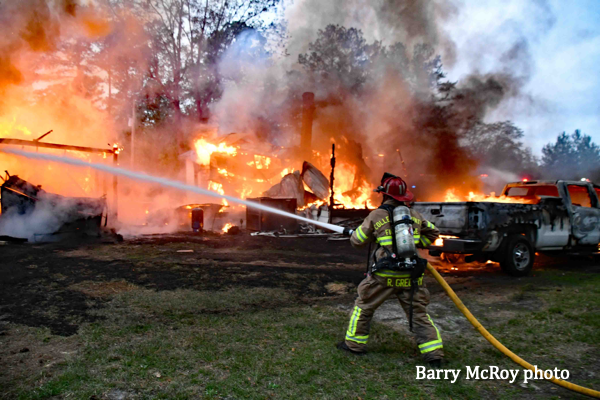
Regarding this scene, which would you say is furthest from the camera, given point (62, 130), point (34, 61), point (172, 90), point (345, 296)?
point (172, 90)

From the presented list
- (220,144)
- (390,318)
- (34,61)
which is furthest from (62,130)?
(390,318)

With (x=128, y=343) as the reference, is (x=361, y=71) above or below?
above

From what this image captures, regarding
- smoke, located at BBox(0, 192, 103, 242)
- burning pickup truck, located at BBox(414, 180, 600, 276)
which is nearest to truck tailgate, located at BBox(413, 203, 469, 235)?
burning pickup truck, located at BBox(414, 180, 600, 276)

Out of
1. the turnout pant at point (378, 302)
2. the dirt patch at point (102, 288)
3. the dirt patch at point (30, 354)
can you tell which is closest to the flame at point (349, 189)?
the dirt patch at point (102, 288)

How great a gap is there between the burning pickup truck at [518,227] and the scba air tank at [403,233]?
143 inches

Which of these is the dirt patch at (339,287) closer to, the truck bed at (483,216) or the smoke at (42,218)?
the truck bed at (483,216)

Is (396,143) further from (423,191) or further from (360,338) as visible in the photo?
(360,338)

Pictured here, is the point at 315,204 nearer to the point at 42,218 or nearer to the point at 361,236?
the point at 42,218

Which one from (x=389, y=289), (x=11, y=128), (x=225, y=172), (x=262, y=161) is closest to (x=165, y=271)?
(x=389, y=289)

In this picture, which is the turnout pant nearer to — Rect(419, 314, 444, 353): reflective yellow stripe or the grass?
Rect(419, 314, 444, 353): reflective yellow stripe

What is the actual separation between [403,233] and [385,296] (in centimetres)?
61

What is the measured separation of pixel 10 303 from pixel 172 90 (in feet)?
79.0

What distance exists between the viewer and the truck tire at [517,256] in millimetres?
7047

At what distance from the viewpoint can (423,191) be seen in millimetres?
27734
